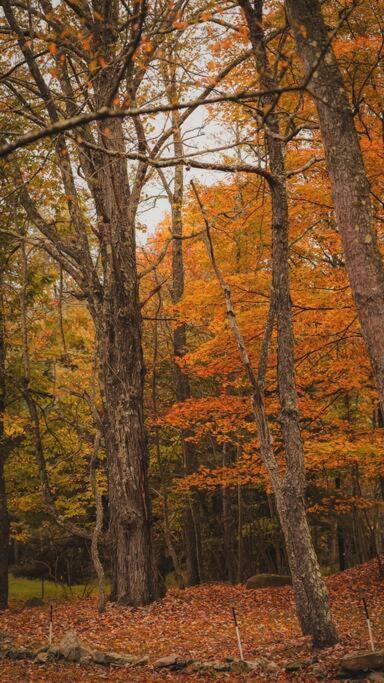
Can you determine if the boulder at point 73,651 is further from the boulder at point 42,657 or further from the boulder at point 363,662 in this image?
the boulder at point 363,662

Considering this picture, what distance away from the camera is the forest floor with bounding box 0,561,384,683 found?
6945mm

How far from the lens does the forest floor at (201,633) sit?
695cm

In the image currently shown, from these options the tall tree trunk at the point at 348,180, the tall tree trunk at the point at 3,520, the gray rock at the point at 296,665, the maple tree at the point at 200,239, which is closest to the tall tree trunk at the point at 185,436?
the maple tree at the point at 200,239

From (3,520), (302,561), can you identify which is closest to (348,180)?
(302,561)

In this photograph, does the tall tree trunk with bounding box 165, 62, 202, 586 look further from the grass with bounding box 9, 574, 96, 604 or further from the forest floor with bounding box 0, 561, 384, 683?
the grass with bounding box 9, 574, 96, 604

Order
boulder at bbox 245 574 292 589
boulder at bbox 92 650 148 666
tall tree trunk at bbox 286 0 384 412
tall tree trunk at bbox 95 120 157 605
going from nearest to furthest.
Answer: tall tree trunk at bbox 286 0 384 412, boulder at bbox 92 650 148 666, tall tree trunk at bbox 95 120 157 605, boulder at bbox 245 574 292 589

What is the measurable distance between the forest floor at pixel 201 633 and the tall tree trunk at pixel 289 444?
18.8 inches

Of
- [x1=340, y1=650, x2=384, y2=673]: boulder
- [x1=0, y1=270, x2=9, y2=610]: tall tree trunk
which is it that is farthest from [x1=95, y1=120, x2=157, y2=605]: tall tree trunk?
[x1=340, y1=650, x2=384, y2=673]: boulder

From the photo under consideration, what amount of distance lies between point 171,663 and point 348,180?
19.6 feet

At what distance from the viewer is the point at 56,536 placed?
20734mm

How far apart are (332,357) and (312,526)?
38.0 ft

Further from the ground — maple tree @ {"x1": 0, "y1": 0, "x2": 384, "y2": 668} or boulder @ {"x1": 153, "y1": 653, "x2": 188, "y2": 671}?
maple tree @ {"x1": 0, "y1": 0, "x2": 384, "y2": 668}

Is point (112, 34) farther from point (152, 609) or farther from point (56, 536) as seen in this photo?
point (56, 536)

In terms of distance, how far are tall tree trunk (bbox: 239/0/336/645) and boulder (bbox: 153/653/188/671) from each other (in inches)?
61.8
